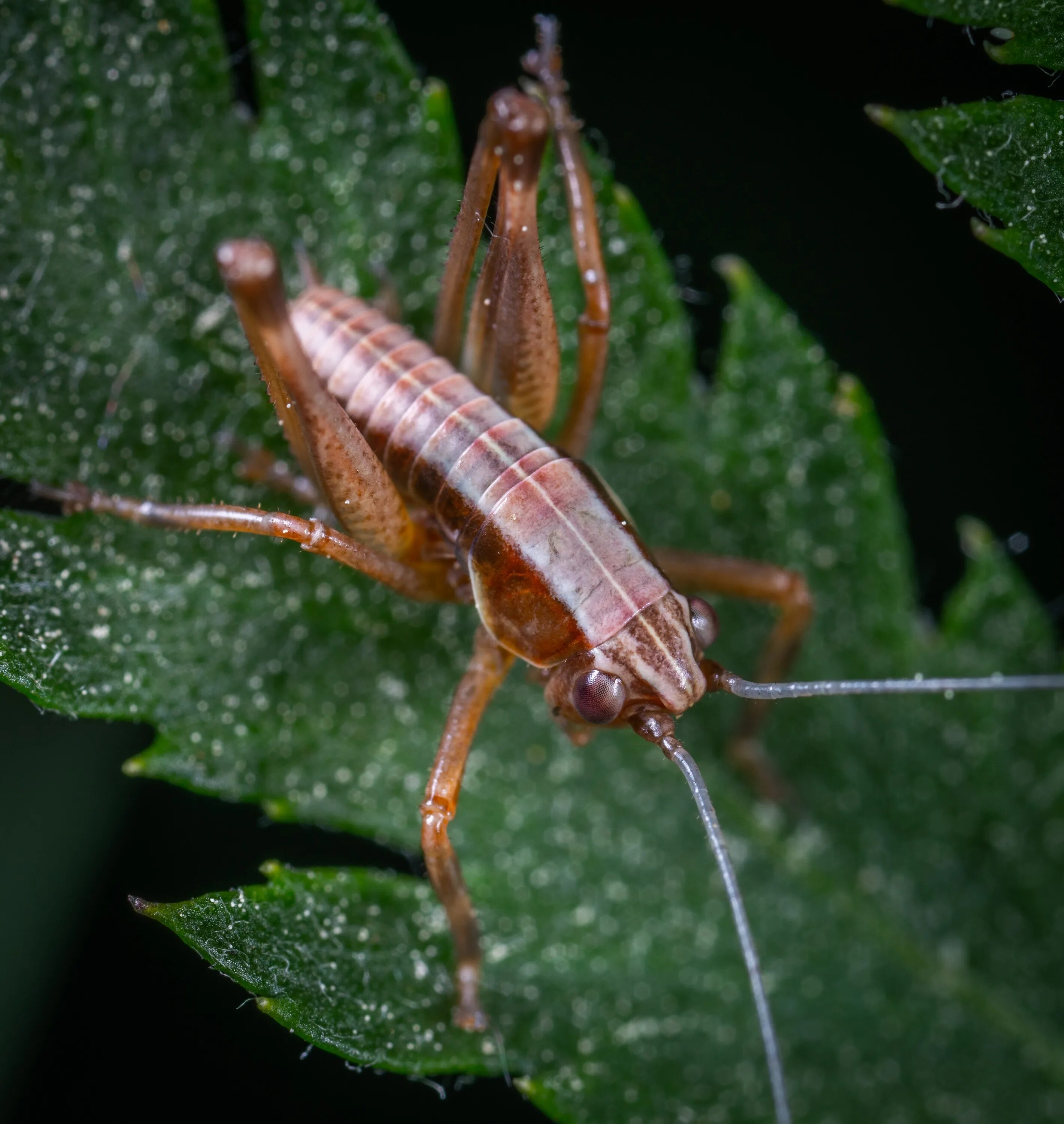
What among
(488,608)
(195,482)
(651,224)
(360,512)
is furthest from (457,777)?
(651,224)

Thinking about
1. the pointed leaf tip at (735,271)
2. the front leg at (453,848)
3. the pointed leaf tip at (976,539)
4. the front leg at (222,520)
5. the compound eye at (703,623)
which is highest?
the pointed leaf tip at (735,271)

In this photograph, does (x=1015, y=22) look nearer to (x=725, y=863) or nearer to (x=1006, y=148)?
(x=1006, y=148)

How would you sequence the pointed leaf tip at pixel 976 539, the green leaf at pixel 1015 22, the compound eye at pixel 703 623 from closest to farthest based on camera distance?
the green leaf at pixel 1015 22
the compound eye at pixel 703 623
the pointed leaf tip at pixel 976 539

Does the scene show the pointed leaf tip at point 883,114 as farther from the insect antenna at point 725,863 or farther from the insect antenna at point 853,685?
the insect antenna at point 725,863

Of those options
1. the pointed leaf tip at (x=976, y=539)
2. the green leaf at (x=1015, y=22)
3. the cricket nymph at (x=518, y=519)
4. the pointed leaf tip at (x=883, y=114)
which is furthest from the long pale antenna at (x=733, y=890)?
the green leaf at (x=1015, y=22)

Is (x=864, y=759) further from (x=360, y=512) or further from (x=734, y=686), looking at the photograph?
(x=360, y=512)

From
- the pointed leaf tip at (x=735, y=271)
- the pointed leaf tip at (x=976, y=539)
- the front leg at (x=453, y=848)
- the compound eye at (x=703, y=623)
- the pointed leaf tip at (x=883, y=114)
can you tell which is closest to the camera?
the pointed leaf tip at (x=883, y=114)

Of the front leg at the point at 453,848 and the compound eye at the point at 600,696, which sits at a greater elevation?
the compound eye at the point at 600,696
